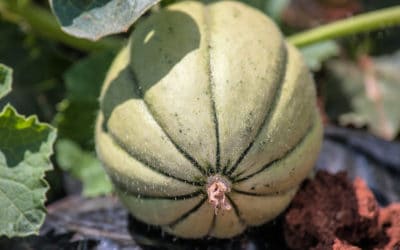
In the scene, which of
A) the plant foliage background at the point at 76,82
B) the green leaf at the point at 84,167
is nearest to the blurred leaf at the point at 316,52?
the plant foliage background at the point at 76,82

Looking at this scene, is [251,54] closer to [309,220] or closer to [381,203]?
[309,220]

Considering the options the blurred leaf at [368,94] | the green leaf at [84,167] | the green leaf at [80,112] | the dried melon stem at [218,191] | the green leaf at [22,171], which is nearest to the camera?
the dried melon stem at [218,191]

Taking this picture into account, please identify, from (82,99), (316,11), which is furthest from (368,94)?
(82,99)

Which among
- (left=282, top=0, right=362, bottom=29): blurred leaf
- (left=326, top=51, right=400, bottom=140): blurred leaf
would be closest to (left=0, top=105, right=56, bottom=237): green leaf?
(left=326, top=51, right=400, bottom=140): blurred leaf

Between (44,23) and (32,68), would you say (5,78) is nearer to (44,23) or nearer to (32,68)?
(44,23)

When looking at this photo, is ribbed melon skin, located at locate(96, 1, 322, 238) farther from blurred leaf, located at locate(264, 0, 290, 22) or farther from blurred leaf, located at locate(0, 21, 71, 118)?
blurred leaf, located at locate(0, 21, 71, 118)

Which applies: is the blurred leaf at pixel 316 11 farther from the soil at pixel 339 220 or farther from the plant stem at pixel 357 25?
the soil at pixel 339 220
